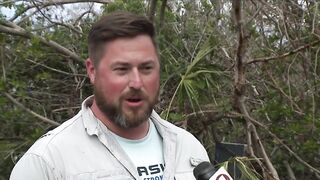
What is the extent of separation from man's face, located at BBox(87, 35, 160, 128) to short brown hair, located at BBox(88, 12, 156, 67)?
17 mm

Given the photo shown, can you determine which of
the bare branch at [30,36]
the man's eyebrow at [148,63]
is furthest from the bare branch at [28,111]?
the man's eyebrow at [148,63]

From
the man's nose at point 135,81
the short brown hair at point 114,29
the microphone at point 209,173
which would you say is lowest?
the microphone at point 209,173

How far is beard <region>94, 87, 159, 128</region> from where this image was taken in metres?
1.64

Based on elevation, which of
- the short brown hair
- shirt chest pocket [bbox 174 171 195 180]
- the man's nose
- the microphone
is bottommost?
shirt chest pocket [bbox 174 171 195 180]

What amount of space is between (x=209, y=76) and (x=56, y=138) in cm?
225

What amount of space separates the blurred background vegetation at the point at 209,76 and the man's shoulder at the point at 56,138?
1.73m

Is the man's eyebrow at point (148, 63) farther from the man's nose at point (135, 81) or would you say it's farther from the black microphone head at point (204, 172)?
the black microphone head at point (204, 172)

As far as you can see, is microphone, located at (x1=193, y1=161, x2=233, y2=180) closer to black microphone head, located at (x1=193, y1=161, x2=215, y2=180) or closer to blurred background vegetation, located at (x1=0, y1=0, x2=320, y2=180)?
black microphone head, located at (x1=193, y1=161, x2=215, y2=180)

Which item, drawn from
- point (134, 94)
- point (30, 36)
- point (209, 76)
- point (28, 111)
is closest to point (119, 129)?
point (134, 94)

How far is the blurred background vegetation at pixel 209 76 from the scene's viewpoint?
3.72 m

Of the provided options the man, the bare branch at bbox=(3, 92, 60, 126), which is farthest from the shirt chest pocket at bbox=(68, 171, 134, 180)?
the bare branch at bbox=(3, 92, 60, 126)

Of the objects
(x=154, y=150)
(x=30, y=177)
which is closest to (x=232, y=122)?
(x=154, y=150)

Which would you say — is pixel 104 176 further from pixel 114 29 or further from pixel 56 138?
pixel 114 29

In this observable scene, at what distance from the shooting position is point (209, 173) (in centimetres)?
155
